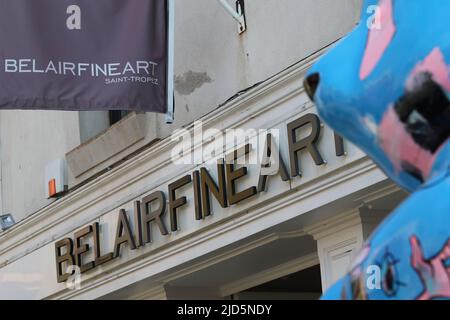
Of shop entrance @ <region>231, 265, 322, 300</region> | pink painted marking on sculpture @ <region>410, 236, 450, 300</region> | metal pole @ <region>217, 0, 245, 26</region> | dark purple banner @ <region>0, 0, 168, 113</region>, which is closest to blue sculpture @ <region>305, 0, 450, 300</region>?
pink painted marking on sculpture @ <region>410, 236, 450, 300</region>

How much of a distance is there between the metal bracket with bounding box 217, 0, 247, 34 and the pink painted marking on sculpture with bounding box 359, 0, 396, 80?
18.5 ft

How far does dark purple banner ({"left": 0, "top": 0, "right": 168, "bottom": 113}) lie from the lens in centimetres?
889

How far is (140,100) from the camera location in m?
8.88

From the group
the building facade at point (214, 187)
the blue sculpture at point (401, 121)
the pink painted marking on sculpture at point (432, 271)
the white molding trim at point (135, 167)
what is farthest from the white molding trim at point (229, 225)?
the pink painted marking on sculpture at point (432, 271)

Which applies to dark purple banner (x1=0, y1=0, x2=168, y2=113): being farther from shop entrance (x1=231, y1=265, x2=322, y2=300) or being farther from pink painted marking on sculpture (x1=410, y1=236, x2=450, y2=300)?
pink painted marking on sculpture (x1=410, y1=236, x2=450, y2=300)

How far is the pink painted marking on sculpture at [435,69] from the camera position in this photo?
10.7ft

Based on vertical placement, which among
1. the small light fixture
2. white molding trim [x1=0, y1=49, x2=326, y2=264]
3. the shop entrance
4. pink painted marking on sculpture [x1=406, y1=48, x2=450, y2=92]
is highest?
the small light fixture

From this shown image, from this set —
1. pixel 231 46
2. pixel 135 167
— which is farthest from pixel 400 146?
pixel 135 167

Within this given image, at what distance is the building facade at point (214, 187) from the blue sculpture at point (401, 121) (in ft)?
12.6

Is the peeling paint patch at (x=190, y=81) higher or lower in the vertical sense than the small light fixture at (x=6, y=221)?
higher

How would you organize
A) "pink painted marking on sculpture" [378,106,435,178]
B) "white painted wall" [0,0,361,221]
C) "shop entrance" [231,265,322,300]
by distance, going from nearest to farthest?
"pink painted marking on sculpture" [378,106,435,178] → "white painted wall" [0,0,361,221] → "shop entrance" [231,265,322,300]

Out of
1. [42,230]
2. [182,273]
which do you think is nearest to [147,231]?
[182,273]

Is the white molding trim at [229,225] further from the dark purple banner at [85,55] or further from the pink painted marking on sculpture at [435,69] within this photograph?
the pink painted marking on sculpture at [435,69]

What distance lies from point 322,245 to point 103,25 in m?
2.67
